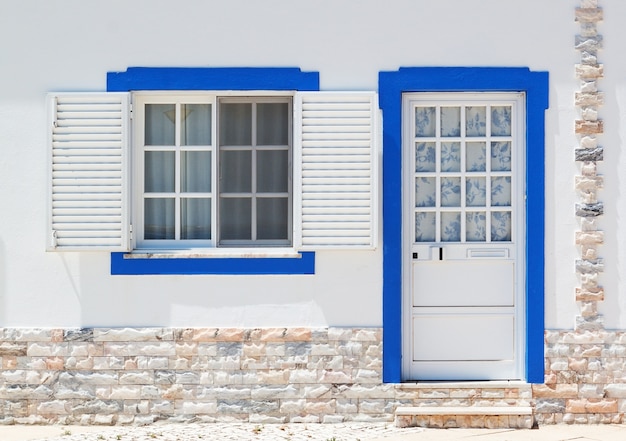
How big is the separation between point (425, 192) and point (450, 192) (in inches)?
7.6

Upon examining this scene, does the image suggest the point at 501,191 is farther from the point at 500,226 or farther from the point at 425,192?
the point at 425,192

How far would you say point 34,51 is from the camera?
7.89 meters

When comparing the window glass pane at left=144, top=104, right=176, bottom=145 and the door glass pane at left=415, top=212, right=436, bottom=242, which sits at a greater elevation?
the window glass pane at left=144, top=104, right=176, bottom=145

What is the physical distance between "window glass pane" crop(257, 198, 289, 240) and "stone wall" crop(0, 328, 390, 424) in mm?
762

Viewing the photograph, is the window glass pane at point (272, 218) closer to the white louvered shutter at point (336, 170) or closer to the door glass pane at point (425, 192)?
the white louvered shutter at point (336, 170)

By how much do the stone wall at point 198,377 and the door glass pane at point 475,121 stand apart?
182 centimetres

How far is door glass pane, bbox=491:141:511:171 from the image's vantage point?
7965 mm

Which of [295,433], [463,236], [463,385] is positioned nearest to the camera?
[295,433]

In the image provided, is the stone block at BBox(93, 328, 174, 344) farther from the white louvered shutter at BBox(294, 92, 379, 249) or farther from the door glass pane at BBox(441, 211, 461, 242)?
the door glass pane at BBox(441, 211, 461, 242)

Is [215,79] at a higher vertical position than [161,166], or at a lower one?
higher

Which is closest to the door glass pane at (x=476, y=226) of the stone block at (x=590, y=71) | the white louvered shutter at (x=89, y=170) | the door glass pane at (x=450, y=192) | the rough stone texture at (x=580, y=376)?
the door glass pane at (x=450, y=192)

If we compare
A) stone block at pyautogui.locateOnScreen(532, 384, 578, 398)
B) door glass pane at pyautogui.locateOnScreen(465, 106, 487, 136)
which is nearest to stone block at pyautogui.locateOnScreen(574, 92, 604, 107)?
door glass pane at pyautogui.locateOnScreen(465, 106, 487, 136)

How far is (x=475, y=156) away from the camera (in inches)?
314

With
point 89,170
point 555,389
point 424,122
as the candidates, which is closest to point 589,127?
point 424,122
